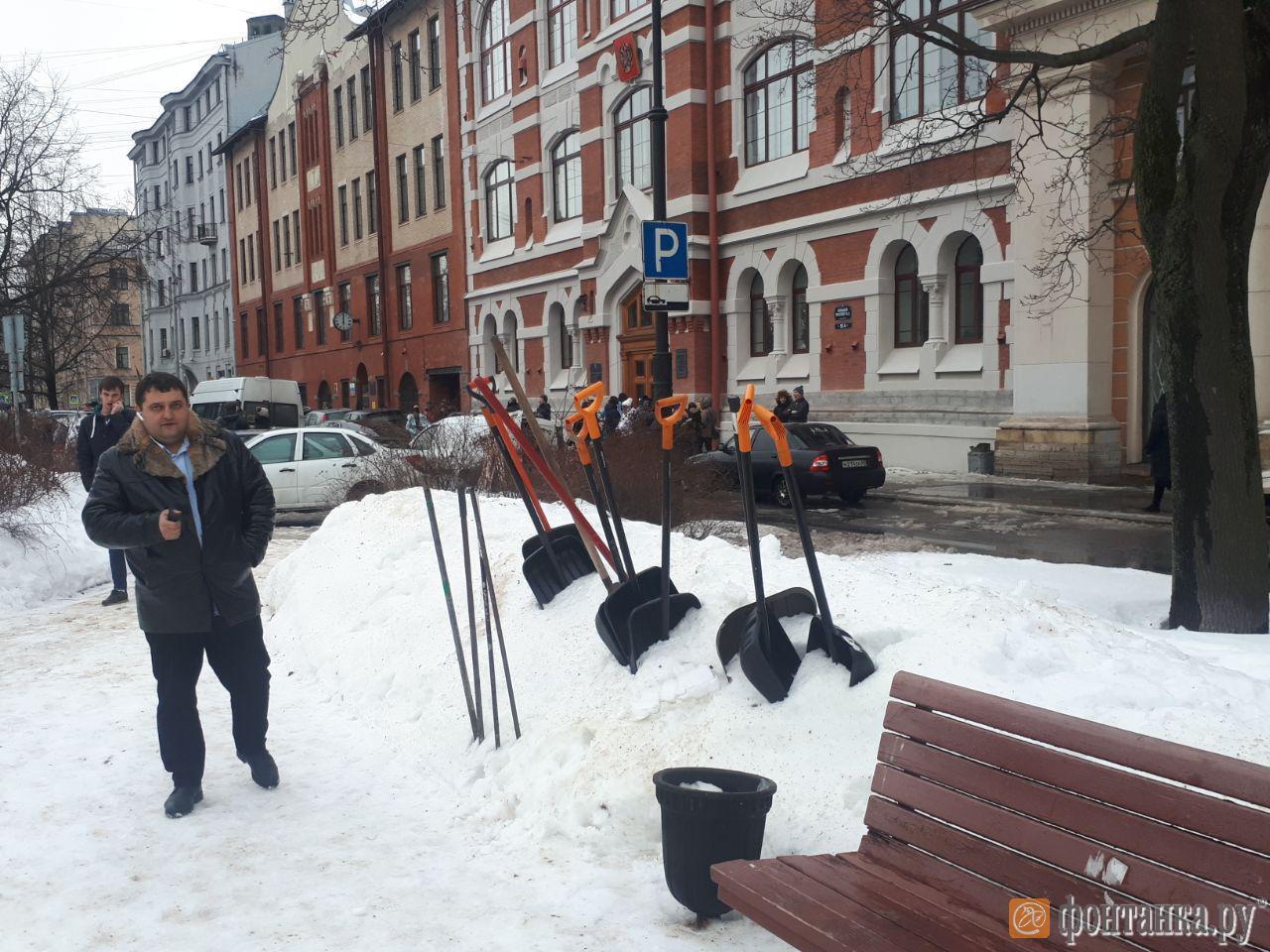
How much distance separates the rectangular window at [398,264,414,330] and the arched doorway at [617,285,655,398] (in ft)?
46.8

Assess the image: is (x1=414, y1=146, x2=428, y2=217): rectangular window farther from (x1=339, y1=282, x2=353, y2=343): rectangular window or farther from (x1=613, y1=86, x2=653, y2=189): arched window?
(x1=613, y1=86, x2=653, y2=189): arched window

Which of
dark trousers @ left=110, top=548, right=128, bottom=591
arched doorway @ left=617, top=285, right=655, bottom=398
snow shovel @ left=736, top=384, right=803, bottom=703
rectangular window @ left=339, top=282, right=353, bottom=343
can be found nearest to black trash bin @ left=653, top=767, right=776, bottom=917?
snow shovel @ left=736, top=384, right=803, bottom=703

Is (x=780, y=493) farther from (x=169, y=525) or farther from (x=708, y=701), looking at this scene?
(x=169, y=525)

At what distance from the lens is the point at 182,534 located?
15.7 feet

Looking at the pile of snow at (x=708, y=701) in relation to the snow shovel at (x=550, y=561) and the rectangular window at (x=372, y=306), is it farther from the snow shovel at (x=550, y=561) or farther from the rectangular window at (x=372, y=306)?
the rectangular window at (x=372, y=306)

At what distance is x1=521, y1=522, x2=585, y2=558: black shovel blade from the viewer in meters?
6.49

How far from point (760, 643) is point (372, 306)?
42722mm

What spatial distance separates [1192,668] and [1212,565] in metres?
2.93

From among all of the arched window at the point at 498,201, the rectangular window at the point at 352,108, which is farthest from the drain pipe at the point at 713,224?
the rectangular window at the point at 352,108

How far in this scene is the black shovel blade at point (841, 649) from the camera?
4492mm

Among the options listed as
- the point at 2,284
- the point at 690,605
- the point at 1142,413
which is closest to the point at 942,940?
the point at 690,605

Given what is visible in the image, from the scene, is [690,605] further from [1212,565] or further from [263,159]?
[263,159]

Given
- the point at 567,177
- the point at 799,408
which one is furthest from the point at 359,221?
the point at 799,408

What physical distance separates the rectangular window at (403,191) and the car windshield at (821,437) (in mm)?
27291
